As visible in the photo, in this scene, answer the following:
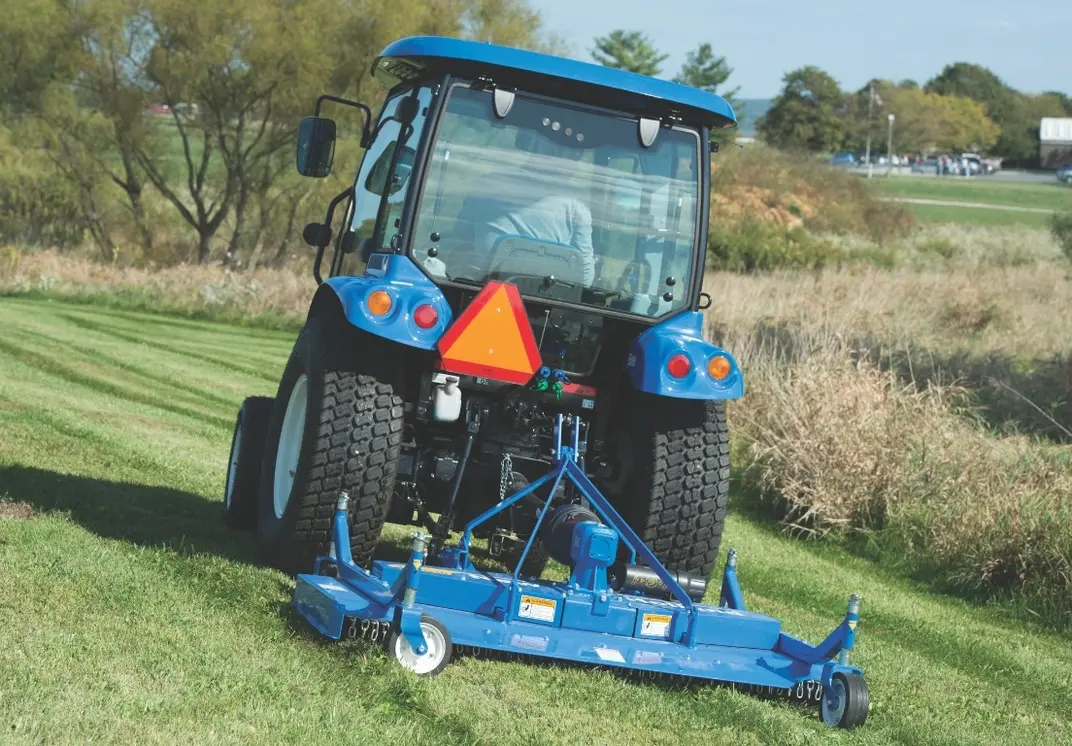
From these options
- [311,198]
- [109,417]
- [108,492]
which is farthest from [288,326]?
[108,492]

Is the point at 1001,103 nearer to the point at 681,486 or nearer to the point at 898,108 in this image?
the point at 898,108

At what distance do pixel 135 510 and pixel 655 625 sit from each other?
328cm

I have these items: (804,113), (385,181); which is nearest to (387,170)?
(385,181)

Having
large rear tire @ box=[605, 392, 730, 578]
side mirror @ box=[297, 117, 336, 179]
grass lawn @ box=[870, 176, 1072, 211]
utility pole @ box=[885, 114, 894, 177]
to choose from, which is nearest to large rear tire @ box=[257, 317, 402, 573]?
side mirror @ box=[297, 117, 336, 179]

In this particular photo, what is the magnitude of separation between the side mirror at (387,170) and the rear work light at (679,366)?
1.37 meters

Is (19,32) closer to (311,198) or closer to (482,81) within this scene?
(311,198)

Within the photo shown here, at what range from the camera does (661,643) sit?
5367 mm

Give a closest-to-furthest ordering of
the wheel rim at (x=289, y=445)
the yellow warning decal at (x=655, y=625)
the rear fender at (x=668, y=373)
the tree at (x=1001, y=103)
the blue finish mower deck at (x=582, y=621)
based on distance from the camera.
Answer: the blue finish mower deck at (x=582, y=621) → the yellow warning decal at (x=655, y=625) → the rear fender at (x=668, y=373) → the wheel rim at (x=289, y=445) → the tree at (x=1001, y=103)

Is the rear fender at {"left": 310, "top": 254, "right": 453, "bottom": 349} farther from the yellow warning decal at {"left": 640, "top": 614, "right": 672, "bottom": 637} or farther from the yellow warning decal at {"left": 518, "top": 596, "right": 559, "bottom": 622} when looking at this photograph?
the yellow warning decal at {"left": 640, "top": 614, "right": 672, "bottom": 637}

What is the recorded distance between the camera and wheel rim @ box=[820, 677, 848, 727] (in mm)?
5125

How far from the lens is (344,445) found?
5.82 m

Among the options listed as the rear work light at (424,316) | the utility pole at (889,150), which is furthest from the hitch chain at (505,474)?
the utility pole at (889,150)

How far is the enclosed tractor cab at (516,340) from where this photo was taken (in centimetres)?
586

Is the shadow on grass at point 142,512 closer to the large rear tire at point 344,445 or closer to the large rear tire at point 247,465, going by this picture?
the large rear tire at point 247,465
